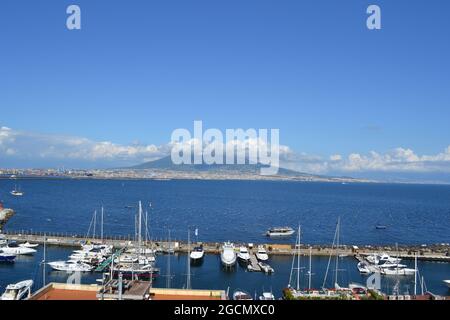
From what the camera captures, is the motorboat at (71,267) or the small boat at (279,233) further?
the small boat at (279,233)

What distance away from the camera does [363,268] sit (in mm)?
28453

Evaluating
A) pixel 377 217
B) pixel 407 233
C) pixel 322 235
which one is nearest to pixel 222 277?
pixel 322 235

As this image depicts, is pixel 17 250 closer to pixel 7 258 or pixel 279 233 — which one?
pixel 7 258

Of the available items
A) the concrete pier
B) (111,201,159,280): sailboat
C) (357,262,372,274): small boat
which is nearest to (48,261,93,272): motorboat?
(111,201,159,280): sailboat

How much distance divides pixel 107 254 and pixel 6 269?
20.7 feet

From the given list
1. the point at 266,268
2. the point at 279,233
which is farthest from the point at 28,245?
the point at 279,233

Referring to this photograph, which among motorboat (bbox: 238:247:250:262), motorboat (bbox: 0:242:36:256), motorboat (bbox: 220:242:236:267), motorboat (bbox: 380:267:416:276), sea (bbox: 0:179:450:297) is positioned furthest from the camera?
motorboat (bbox: 238:247:250:262)

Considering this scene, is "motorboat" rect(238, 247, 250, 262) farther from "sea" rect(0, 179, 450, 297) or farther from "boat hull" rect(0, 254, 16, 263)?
"boat hull" rect(0, 254, 16, 263)

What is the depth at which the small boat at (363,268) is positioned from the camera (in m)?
28.0

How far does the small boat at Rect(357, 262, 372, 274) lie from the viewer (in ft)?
92.0

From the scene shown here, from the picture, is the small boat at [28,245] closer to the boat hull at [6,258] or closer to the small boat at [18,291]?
the boat hull at [6,258]

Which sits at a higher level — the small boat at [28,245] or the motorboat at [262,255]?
the small boat at [28,245]

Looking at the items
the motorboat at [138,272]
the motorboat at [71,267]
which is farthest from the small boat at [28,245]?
the motorboat at [138,272]
